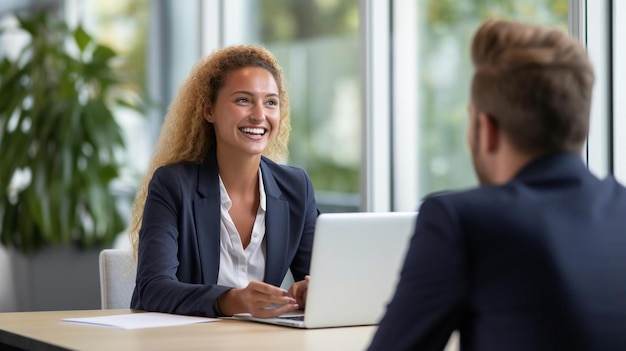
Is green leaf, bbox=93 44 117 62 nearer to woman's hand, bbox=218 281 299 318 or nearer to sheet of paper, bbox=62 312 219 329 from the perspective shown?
sheet of paper, bbox=62 312 219 329

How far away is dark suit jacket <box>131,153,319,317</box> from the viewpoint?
2346 millimetres

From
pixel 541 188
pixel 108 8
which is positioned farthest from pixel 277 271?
pixel 108 8

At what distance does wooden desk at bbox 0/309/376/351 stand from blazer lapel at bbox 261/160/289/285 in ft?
1.59

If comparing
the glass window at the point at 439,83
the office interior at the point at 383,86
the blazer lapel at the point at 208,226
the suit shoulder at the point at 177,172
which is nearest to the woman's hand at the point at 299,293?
the blazer lapel at the point at 208,226

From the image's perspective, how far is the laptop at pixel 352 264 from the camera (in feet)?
6.53

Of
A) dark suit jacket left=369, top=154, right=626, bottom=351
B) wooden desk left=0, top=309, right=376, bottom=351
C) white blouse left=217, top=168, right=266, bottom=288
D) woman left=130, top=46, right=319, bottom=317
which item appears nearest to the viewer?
dark suit jacket left=369, top=154, right=626, bottom=351

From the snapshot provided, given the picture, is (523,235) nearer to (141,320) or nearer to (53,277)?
(141,320)

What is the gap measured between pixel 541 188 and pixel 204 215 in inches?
58.4

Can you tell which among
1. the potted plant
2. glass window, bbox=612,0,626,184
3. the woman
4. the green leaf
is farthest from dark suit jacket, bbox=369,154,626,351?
the green leaf

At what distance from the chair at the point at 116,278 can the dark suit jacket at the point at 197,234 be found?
233 mm

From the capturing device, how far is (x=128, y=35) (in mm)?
6523

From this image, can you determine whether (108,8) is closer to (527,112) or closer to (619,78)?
(619,78)

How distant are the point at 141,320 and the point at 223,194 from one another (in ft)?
1.92

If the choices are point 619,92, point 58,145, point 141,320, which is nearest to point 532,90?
point 141,320
